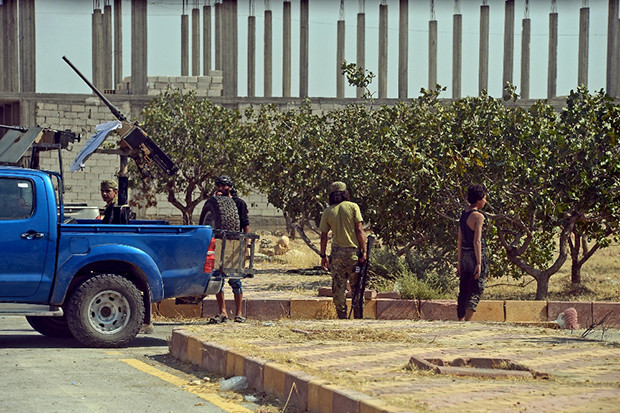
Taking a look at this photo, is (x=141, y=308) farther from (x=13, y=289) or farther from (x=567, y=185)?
(x=567, y=185)

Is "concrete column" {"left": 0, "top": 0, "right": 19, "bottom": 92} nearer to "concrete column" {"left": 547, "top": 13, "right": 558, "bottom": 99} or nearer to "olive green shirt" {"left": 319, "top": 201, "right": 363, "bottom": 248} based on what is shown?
"concrete column" {"left": 547, "top": 13, "right": 558, "bottom": 99}

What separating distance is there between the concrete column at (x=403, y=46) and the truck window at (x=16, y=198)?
35.9 m

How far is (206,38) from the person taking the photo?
2174 inches

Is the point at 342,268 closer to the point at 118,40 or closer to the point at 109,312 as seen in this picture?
the point at 109,312

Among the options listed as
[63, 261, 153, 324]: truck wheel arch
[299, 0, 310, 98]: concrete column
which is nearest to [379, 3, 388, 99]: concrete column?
[299, 0, 310, 98]: concrete column

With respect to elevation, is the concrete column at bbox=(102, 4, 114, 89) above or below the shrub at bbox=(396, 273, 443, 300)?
above

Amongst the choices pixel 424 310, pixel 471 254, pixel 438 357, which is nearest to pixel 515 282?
pixel 424 310

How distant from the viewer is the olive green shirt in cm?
1228

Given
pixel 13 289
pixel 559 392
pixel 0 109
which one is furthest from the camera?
pixel 0 109

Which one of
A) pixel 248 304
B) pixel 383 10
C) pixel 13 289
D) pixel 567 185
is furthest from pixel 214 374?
pixel 383 10

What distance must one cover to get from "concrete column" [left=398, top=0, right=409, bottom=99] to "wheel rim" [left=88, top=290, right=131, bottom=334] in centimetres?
3592

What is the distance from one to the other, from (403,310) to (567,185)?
4.12 metres

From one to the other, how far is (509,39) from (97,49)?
837 inches

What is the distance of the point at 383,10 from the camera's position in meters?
49.4
